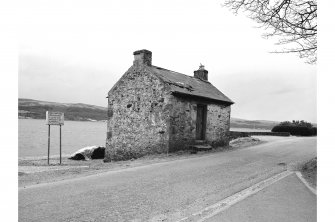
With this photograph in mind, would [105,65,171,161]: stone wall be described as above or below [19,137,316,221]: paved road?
above

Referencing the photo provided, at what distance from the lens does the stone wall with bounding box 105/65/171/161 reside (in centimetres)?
1561

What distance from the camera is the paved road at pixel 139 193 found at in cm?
577

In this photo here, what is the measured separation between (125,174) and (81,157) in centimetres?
1223

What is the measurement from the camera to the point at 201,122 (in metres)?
18.1

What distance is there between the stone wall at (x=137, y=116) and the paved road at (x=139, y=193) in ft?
15.3

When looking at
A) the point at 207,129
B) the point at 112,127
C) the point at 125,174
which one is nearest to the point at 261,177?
the point at 125,174

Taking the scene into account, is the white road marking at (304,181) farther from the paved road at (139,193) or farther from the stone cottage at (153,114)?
the stone cottage at (153,114)

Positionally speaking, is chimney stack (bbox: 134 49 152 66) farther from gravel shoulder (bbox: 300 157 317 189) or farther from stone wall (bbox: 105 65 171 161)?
gravel shoulder (bbox: 300 157 317 189)

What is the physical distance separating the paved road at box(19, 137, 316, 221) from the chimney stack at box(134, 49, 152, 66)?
754 cm

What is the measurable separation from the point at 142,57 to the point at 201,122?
196 inches

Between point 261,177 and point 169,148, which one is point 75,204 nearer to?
point 261,177

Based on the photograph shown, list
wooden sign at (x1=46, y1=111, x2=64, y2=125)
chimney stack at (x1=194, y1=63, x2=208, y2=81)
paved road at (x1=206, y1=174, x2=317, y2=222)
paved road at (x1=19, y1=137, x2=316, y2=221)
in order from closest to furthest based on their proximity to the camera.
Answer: paved road at (x1=206, y1=174, x2=317, y2=222), paved road at (x1=19, y1=137, x2=316, y2=221), wooden sign at (x1=46, y1=111, x2=64, y2=125), chimney stack at (x1=194, y1=63, x2=208, y2=81)

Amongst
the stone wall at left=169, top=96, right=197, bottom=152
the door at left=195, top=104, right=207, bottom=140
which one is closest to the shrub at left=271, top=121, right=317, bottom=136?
the door at left=195, top=104, right=207, bottom=140

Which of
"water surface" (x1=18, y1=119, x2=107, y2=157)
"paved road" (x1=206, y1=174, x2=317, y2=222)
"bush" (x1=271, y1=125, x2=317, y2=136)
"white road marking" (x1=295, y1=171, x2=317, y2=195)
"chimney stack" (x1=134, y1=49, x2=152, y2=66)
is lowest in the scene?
"water surface" (x1=18, y1=119, x2=107, y2=157)
